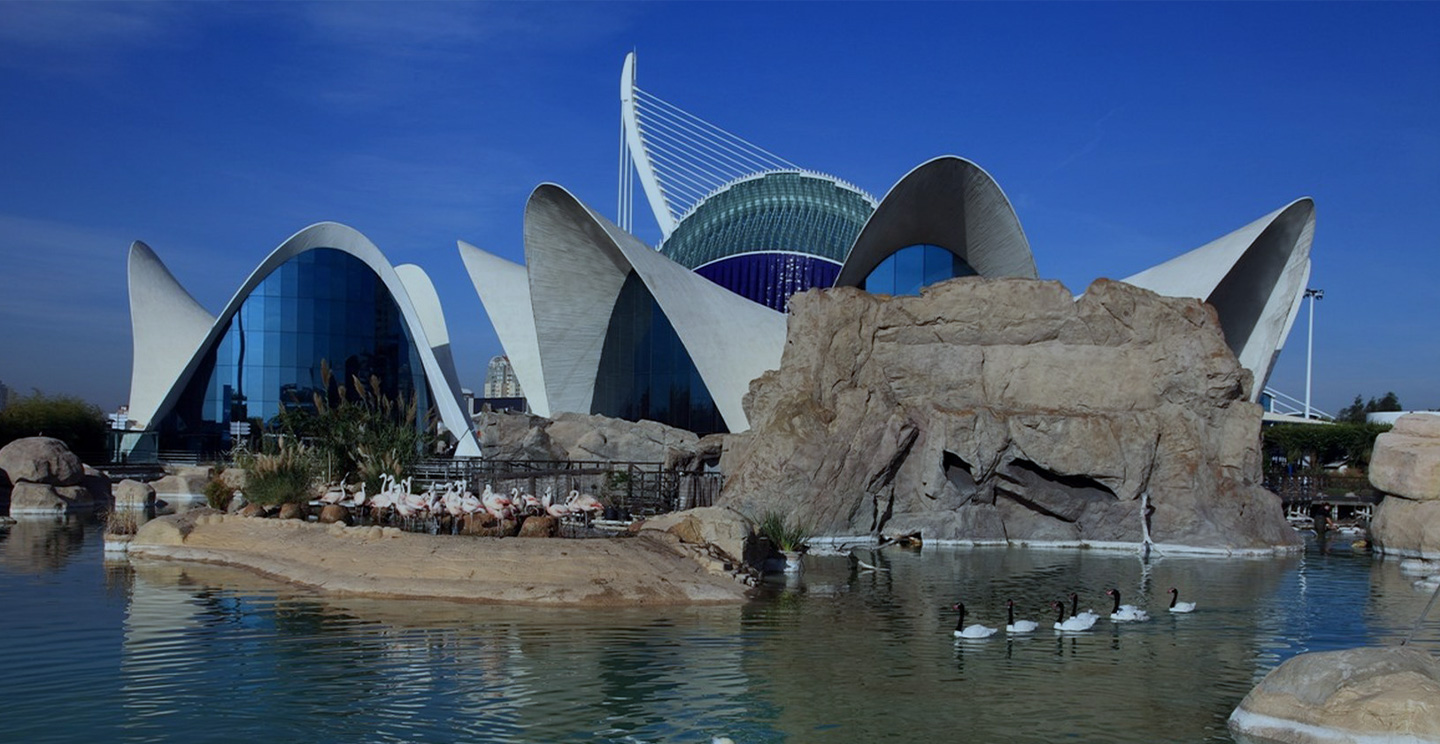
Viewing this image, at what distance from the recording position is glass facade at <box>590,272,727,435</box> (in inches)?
1350

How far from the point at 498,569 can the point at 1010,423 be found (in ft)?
41.9

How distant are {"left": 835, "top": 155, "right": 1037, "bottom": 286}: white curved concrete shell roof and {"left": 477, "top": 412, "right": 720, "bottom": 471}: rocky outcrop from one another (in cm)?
704

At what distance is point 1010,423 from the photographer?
24578mm

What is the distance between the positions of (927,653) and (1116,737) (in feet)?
10.8

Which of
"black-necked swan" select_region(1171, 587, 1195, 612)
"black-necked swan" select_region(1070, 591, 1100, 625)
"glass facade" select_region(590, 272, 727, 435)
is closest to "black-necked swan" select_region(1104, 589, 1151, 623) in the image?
"black-necked swan" select_region(1070, 591, 1100, 625)

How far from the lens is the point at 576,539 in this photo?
52.9 feet

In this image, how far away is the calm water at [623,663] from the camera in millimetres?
9539

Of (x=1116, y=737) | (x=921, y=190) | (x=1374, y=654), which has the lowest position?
(x=1116, y=737)

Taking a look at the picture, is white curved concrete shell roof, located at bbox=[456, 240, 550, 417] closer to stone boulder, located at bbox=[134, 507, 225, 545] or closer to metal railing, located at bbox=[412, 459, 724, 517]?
metal railing, located at bbox=[412, 459, 724, 517]

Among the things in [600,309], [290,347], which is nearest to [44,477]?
[290,347]

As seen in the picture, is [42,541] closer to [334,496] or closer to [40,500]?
[334,496]

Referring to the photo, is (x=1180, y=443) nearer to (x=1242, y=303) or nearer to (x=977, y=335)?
(x=977, y=335)

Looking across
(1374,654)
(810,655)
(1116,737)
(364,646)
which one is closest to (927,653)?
(810,655)

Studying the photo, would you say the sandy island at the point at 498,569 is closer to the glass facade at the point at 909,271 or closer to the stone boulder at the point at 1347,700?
the stone boulder at the point at 1347,700
